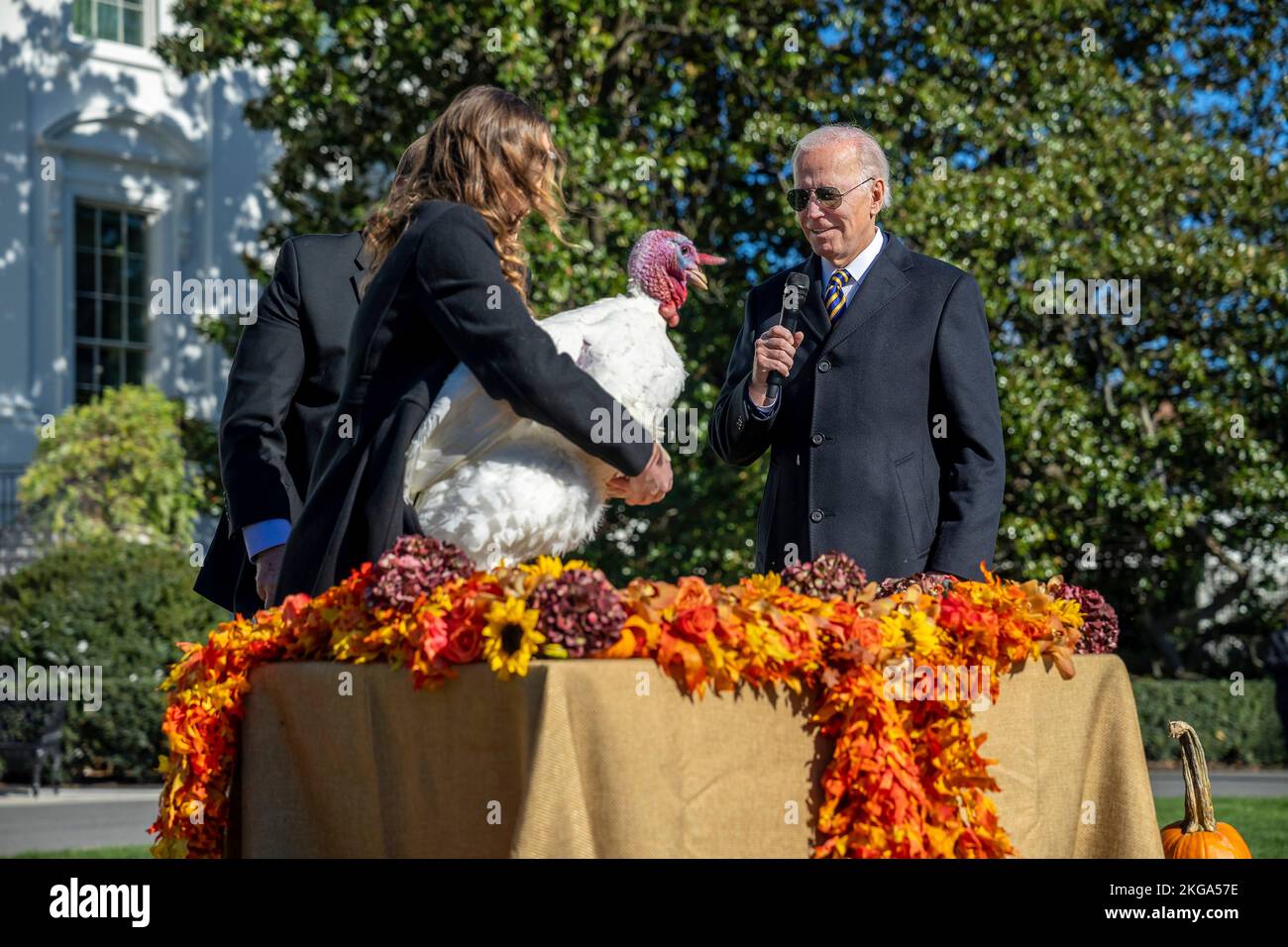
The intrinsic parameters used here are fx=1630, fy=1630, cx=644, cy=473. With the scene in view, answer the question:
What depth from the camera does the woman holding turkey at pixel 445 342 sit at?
308 centimetres

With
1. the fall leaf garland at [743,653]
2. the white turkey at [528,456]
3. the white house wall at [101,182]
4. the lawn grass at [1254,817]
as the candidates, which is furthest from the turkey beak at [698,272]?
the white house wall at [101,182]

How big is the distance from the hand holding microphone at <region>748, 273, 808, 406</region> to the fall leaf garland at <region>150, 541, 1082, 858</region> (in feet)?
2.97

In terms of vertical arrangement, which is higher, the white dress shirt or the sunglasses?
the sunglasses

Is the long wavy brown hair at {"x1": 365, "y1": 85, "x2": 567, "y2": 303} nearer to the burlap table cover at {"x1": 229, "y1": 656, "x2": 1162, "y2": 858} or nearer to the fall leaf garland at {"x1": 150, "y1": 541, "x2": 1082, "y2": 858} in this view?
the fall leaf garland at {"x1": 150, "y1": 541, "x2": 1082, "y2": 858}

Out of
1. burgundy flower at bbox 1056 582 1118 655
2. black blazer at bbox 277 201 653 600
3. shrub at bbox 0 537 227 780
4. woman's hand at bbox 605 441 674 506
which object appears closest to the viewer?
black blazer at bbox 277 201 653 600

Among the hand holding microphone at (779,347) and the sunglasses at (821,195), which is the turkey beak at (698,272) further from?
the sunglasses at (821,195)

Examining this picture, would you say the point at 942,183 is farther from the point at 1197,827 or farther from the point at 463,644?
the point at 463,644

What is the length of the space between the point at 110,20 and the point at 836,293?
17367mm

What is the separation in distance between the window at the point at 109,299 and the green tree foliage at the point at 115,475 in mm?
2481

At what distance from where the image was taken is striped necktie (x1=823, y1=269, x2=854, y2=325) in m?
4.38

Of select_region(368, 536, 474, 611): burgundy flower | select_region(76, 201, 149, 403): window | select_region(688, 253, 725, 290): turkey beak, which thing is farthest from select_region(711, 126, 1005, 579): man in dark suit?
select_region(76, 201, 149, 403): window

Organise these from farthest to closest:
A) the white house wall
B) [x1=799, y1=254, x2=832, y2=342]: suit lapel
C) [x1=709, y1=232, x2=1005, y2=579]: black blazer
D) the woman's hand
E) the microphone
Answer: the white house wall < [x1=799, y1=254, x2=832, y2=342]: suit lapel < the microphone < [x1=709, y1=232, x2=1005, y2=579]: black blazer < the woman's hand

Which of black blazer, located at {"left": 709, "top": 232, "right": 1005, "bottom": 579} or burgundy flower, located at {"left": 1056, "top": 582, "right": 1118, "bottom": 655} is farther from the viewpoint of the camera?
black blazer, located at {"left": 709, "top": 232, "right": 1005, "bottom": 579}
